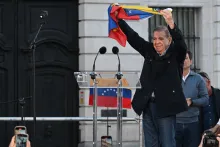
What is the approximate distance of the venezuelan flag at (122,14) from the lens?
919cm

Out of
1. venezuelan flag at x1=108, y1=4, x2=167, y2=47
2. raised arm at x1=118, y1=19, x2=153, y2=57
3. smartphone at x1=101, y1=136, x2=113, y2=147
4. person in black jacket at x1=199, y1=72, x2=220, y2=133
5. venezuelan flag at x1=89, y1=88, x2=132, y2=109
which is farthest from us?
person in black jacket at x1=199, y1=72, x2=220, y2=133

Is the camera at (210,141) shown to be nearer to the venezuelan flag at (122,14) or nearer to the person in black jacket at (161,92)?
the person in black jacket at (161,92)

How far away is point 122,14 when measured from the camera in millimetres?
9273

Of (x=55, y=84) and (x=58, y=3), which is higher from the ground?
(x=58, y=3)

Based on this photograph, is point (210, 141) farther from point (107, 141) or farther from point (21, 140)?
point (21, 140)

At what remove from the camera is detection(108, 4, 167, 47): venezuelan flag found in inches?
362

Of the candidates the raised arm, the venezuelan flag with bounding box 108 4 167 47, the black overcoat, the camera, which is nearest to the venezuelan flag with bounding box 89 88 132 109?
the venezuelan flag with bounding box 108 4 167 47

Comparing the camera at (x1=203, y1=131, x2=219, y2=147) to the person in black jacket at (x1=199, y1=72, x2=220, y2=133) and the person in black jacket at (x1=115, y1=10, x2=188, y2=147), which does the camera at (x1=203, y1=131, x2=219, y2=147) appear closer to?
the person in black jacket at (x1=115, y1=10, x2=188, y2=147)

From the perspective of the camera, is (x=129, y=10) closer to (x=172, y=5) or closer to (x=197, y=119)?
(x=197, y=119)

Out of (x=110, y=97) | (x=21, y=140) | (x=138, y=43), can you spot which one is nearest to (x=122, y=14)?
(x=138, y=43)

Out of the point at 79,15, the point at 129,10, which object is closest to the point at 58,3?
the point at 79,15

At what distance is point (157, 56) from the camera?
8.55m

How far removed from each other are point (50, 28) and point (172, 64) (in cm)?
708

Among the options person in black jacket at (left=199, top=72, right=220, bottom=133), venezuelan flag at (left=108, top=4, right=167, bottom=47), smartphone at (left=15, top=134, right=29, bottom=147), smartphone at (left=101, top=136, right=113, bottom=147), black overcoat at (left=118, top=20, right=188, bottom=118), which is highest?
venezuelan flag at (left=108, top=4, right=167, bottom=47)
